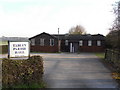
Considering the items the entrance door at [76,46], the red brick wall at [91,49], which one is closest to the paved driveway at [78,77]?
the entrance door at [76,46]

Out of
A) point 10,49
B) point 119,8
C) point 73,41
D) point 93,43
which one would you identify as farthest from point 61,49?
point 10,49

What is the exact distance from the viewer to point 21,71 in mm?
7488

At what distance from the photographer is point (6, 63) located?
7301 mm

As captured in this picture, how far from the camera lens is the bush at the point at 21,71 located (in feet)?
23.6

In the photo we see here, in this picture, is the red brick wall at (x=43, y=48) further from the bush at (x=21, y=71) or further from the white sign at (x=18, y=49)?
the bush at (x=21, y=71)

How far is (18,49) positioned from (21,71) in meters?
1.39

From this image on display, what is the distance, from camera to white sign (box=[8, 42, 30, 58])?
834cm

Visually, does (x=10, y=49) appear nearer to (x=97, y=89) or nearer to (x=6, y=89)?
(x=6, y=89)

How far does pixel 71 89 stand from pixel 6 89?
2.69 meters

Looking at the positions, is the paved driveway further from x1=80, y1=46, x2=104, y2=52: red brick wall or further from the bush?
x1=80, y1=46, x2=104, y2=52: red brick wall

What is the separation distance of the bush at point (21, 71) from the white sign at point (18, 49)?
0.68 meters

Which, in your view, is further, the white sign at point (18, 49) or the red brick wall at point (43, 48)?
the red brick wall at point (43, 48)

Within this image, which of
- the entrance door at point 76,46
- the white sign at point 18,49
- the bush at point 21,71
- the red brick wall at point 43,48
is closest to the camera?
the bush at point 21,71

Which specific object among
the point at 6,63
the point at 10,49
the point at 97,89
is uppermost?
the point at 10,49
